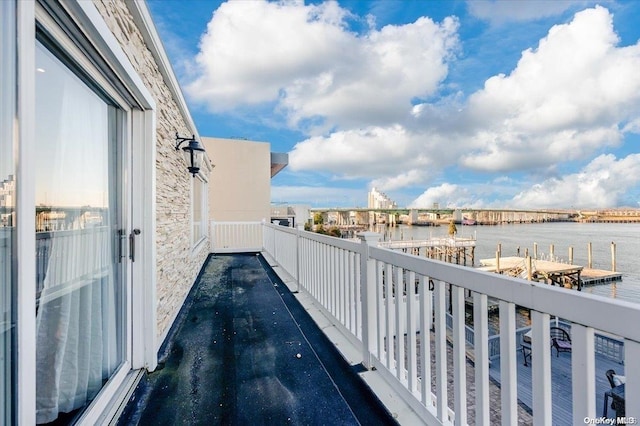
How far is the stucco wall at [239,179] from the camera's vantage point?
12.8 metres

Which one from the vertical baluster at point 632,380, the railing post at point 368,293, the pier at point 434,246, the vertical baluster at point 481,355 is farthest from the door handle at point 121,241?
the pier at point 434,246

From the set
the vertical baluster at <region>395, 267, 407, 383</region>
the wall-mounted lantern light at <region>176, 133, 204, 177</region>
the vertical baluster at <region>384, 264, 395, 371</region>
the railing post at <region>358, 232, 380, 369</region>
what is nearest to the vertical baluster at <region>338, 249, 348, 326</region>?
the railing post at <region>358, 232, 380, 369</region>

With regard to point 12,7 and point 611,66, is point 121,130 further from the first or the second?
point 611,66

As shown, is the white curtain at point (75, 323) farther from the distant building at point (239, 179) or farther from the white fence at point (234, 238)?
the distant building at point (239, 179)

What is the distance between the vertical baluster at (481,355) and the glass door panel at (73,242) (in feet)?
5.80

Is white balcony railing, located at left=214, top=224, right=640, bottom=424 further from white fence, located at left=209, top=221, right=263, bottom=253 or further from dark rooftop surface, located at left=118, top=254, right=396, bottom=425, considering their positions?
white fence, located at left=209, top=221, right=263, bottom=253

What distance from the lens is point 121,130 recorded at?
6.46 feet

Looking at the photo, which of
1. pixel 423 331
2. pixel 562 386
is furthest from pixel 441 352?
pixel 562 386

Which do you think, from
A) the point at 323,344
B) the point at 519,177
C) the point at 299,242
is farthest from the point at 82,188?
the point at 519,177

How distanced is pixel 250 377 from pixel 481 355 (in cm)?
154

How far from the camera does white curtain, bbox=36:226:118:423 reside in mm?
1192

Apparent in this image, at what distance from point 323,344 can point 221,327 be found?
3.60 ft

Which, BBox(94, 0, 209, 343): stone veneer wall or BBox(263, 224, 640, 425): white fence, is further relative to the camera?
BBox(94, 0, 209, 343): stone veneer wall

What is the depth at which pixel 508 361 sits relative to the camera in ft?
3.44
